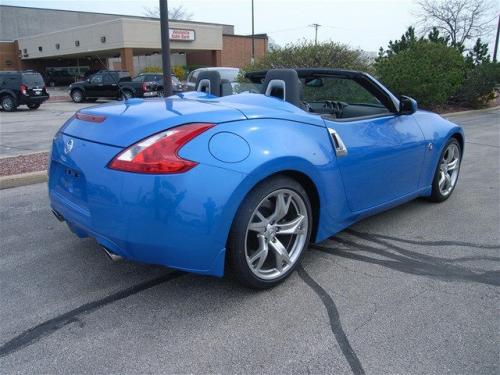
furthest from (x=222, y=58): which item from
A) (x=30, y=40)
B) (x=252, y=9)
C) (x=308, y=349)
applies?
(x=308, y=349)

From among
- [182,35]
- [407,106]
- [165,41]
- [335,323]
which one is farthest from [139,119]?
[182,35]

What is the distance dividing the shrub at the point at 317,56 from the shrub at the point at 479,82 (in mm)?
6285

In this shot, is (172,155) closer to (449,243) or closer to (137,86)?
(449,243)

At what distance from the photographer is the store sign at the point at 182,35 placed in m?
34.0

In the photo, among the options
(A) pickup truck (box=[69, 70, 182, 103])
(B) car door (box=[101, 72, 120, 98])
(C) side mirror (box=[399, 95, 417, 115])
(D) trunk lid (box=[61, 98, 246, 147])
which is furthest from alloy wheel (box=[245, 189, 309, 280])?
(B) car door (box=[101, 72, 120, 98])

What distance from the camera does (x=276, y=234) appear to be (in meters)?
2.94

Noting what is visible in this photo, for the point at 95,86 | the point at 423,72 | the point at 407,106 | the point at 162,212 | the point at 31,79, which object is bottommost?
the point at 95,86

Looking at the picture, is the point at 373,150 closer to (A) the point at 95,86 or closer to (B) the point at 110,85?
(B) the point at 110,85

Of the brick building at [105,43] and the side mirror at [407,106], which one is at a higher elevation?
the brick building at [105,43]

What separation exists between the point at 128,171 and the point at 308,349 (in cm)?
136

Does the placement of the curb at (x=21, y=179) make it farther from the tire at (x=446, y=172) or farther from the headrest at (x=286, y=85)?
the tire at (x=446, y=172)

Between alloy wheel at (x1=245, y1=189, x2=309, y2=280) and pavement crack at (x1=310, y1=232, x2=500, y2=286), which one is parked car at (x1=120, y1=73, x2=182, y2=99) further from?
alloy wheel at (x1=245, y1=189, x2=309, y2=280)

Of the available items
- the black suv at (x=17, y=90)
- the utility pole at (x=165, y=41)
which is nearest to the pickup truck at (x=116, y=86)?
the black suv at (x=17, y=90)

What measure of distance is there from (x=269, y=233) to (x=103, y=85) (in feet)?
70.3
